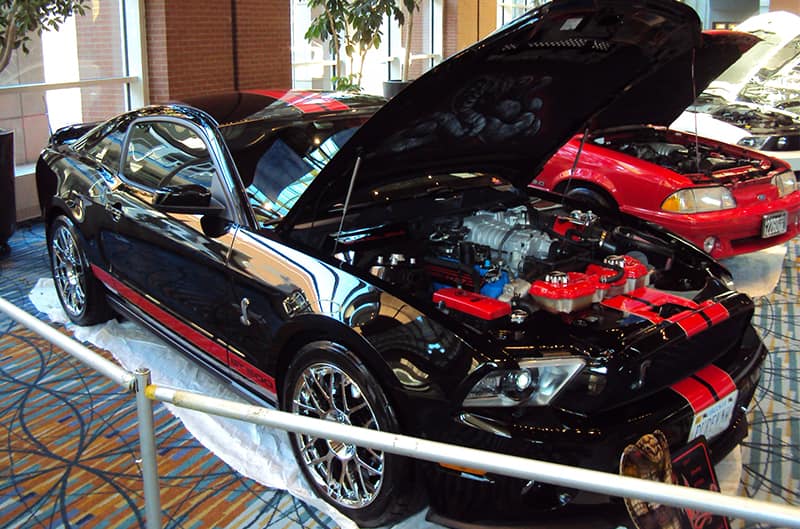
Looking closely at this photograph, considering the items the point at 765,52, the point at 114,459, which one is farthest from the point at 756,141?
the point at 114,459

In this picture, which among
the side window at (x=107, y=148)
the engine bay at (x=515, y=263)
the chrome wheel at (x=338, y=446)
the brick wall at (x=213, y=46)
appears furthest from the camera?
the brick wall at (x=213, y=46)

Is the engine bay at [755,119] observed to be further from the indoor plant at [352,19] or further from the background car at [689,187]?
the indoor plant at [352,19]

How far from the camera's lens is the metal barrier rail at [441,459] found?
139 centimetres

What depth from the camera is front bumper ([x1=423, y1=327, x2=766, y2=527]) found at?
221 centimetres

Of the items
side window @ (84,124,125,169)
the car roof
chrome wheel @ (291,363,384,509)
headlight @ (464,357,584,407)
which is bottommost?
chrome wheel @ (291,363,384,509)

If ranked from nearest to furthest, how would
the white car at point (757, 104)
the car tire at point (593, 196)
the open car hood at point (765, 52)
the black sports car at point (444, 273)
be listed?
the black sports car at point (444, 273), the car tire at point (593, 196), the white car at point (757, 104), the open car hood at point (765, 52)

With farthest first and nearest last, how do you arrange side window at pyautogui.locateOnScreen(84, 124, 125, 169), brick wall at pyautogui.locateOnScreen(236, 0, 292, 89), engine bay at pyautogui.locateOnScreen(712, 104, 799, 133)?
1. brick wall at pyautogui.locateOnScreen(236, 0, 292, 89)
2. engine bay at pyautogui.locateOnScreen(712, 104, 799, 133)
3. side window at pyautogui.locateOnScreen(84, 124, 125, 169)

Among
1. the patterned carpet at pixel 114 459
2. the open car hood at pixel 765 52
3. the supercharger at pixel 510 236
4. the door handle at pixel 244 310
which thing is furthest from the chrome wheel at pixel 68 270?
the open car hood at pixel 765 52

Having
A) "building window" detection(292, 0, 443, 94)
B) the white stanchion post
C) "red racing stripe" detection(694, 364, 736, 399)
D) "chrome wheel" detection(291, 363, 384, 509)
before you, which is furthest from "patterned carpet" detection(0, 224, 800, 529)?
"building window" detection(292, 0, 443, 94)

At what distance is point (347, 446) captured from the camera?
104 inches

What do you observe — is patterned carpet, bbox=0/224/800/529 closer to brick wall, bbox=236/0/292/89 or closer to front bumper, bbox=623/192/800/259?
front bumper, bbox=623/192/800/259

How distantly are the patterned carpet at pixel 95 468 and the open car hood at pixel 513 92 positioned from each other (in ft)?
3.35

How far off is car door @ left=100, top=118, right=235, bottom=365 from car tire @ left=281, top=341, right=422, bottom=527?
19.9 inches

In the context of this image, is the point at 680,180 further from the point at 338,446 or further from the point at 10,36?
the point at 10,36
